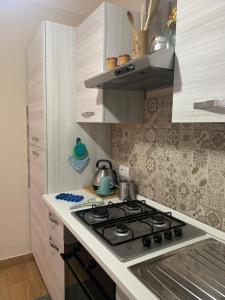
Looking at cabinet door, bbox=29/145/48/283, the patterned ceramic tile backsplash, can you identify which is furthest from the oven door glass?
the patterned ceramic tile backsplash

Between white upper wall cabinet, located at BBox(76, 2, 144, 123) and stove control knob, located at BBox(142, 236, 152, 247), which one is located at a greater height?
white upper wall cabinet, located at BBox(76, 2, 144, 123)

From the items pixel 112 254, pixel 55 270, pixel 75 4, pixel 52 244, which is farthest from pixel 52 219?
pixel 75 4

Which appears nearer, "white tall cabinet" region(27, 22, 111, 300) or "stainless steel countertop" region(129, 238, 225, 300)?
"stainless steel countertop" region(129, 238, 225, 300)

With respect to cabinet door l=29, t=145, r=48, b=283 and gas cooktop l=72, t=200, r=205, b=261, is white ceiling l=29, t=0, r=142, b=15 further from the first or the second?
gas cooktop l=72, t=200, r=205, b=261

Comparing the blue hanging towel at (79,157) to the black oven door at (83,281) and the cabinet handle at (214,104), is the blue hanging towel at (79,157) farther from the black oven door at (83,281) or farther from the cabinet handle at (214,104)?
the cabinet handle at (214,104)

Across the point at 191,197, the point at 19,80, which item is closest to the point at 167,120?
the point at 191,197

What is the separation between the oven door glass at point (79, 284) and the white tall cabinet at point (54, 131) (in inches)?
4.6

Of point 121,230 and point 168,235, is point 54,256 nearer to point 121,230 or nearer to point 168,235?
point 121,230

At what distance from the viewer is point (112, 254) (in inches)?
37.0

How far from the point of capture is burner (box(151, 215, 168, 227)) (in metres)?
1.21

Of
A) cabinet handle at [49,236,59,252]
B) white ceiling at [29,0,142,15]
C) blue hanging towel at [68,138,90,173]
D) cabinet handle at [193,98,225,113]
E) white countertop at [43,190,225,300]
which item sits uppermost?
white ceiling at [29,0,142,15]

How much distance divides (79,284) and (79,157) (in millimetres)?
866

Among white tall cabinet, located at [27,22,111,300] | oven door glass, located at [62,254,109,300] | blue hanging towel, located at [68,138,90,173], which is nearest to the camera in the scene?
oven door glass, located at [62,254,109,300]

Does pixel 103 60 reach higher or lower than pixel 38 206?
higher
